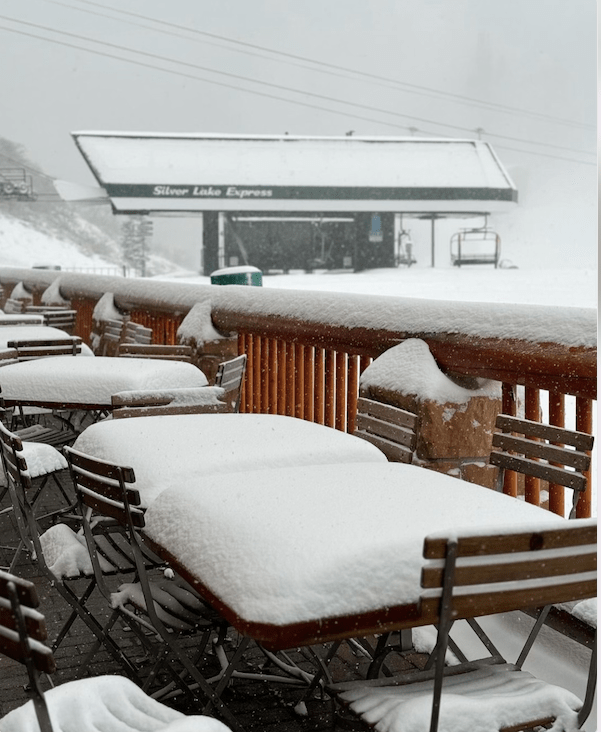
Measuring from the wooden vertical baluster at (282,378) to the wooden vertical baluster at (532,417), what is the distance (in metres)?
2.26

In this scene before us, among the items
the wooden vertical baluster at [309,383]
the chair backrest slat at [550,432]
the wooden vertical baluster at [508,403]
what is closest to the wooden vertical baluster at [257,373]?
the wooden vertical baluster at [309,383]

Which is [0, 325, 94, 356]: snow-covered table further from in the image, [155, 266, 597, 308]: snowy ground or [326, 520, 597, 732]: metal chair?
[155, 266, 597, 308]: snowy ground

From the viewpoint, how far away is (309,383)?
17.6 ft

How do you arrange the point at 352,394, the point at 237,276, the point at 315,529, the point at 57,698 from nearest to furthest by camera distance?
the point at 57,698 < the point at 315,529 < the point at 352,394 < the point at 237,276

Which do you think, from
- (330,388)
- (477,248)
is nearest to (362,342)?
(330,388)

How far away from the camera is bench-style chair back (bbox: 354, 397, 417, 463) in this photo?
3326 millimetres

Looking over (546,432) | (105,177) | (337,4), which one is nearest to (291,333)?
(546,432)

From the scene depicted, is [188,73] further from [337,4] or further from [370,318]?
[370,318]

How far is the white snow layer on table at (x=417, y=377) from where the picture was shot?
12.2 ft

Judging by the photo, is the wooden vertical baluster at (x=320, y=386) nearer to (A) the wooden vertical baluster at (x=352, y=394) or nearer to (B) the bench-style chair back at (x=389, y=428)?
(A) the wooden vertical baluster at (x=352, y=394)

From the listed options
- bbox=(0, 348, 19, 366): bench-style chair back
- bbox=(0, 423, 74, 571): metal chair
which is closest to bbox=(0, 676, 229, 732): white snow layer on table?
bbox=(0, 423, 74, 571): metal chair

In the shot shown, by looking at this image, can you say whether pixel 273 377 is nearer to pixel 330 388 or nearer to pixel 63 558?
pixel 330 388

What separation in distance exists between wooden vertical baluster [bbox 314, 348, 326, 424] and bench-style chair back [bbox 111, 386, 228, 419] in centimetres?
91

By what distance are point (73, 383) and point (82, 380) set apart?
47mm
